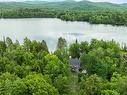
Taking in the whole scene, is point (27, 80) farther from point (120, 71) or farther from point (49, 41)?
point (49, 41)

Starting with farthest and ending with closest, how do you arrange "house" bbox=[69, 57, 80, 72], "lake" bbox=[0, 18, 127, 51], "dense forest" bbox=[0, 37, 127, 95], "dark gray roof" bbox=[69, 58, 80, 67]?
"lake" bbox=[0, 18, 127, 51], "dark gray roof" bbox=[69, 58, 80, 67], "house" bbox=[69, 57, 80, 72], "dense forest" bbox=[0, 37, 127, 95]

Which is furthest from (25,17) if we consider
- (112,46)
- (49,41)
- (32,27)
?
(112,46)

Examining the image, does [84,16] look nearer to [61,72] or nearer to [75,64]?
[75,64]

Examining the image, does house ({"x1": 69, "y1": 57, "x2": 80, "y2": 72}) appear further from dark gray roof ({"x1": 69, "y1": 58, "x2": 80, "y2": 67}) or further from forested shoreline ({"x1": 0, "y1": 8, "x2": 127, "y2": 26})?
forested shoreline ({"x1": 0, "y1": 8, "x2": 127, "y2": 26})

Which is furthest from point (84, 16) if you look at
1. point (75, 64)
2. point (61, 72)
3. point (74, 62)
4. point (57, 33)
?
point (61, 72)

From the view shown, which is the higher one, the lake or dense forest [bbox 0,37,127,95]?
dense forest [bbox 0,37,127,95]

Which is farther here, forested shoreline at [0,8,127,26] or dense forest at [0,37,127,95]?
forested shoreline at [0,8,127,26]

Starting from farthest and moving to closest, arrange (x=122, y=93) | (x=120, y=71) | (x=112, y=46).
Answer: (x=112, y=46) < (x=120, y=71) < (x=122, y=93)

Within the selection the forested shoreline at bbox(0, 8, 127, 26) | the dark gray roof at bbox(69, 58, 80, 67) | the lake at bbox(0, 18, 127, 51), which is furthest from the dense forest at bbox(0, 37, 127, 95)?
the forested shoreline at bbox(0, 8, 127, 26)

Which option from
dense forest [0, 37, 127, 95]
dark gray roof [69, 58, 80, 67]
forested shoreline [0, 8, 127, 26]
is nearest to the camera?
dense forest [0, 37, 127, 95]
